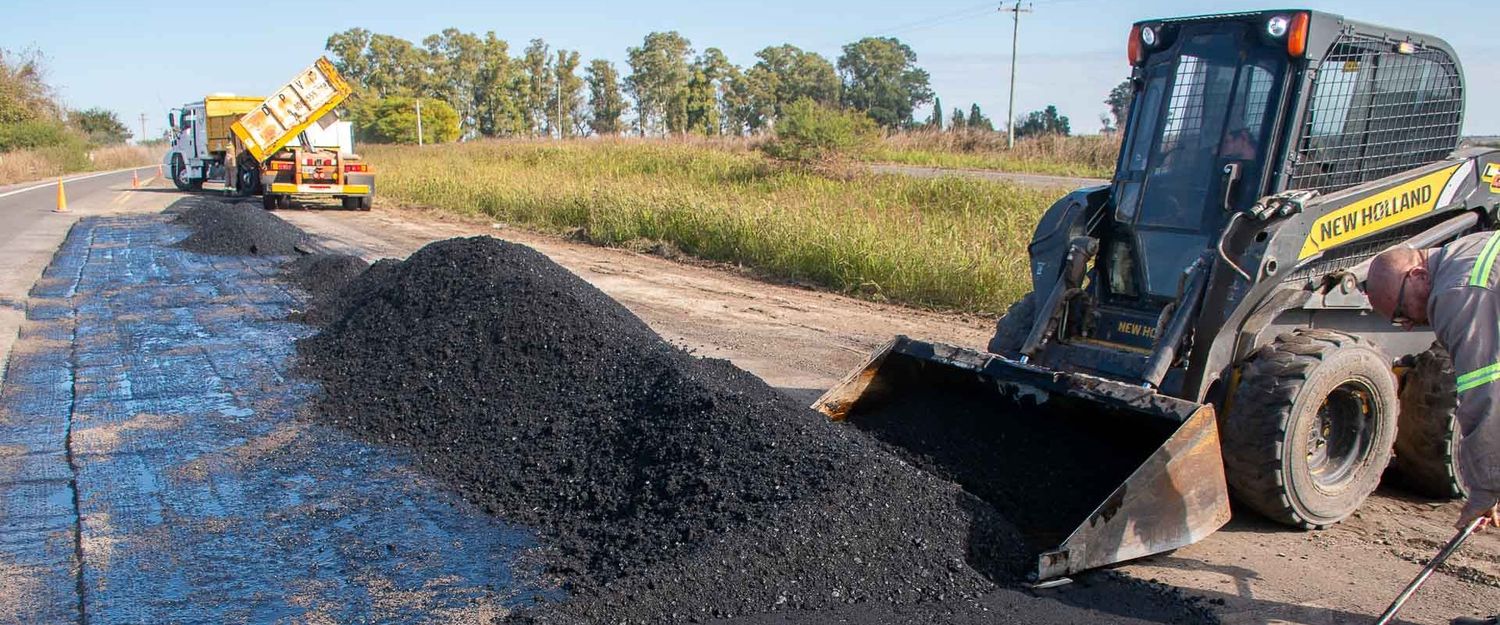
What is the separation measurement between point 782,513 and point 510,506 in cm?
150

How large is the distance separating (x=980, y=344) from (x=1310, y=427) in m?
4.57

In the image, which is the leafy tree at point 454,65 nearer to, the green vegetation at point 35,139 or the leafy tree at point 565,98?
the leafy tree at point 565,98

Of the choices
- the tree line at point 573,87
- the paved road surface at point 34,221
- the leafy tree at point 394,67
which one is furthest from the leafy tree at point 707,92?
the paved road surface at point 34,221

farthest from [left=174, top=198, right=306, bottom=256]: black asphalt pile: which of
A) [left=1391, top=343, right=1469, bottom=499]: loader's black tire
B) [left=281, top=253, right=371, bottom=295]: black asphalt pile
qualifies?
[left=1391, top=343, right=1469, bottom=499]: loader's black tire

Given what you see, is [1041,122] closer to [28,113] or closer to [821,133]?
[821,133]

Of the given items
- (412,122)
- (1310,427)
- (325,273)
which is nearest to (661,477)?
(1310,427)

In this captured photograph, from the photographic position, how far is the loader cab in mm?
5043

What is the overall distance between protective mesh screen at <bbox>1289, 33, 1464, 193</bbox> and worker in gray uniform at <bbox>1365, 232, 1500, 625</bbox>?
2.01 metres

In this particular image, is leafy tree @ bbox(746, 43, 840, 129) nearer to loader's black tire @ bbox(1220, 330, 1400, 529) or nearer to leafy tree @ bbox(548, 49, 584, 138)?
leafy tree @ bbox(548, 49, 584, 138)

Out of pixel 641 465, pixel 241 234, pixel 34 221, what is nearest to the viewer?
pixel 641 465

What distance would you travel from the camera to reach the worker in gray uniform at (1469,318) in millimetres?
3021

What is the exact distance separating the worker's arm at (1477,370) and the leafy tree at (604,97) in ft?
227

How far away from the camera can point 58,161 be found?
48406mm

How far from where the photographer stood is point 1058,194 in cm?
1725
